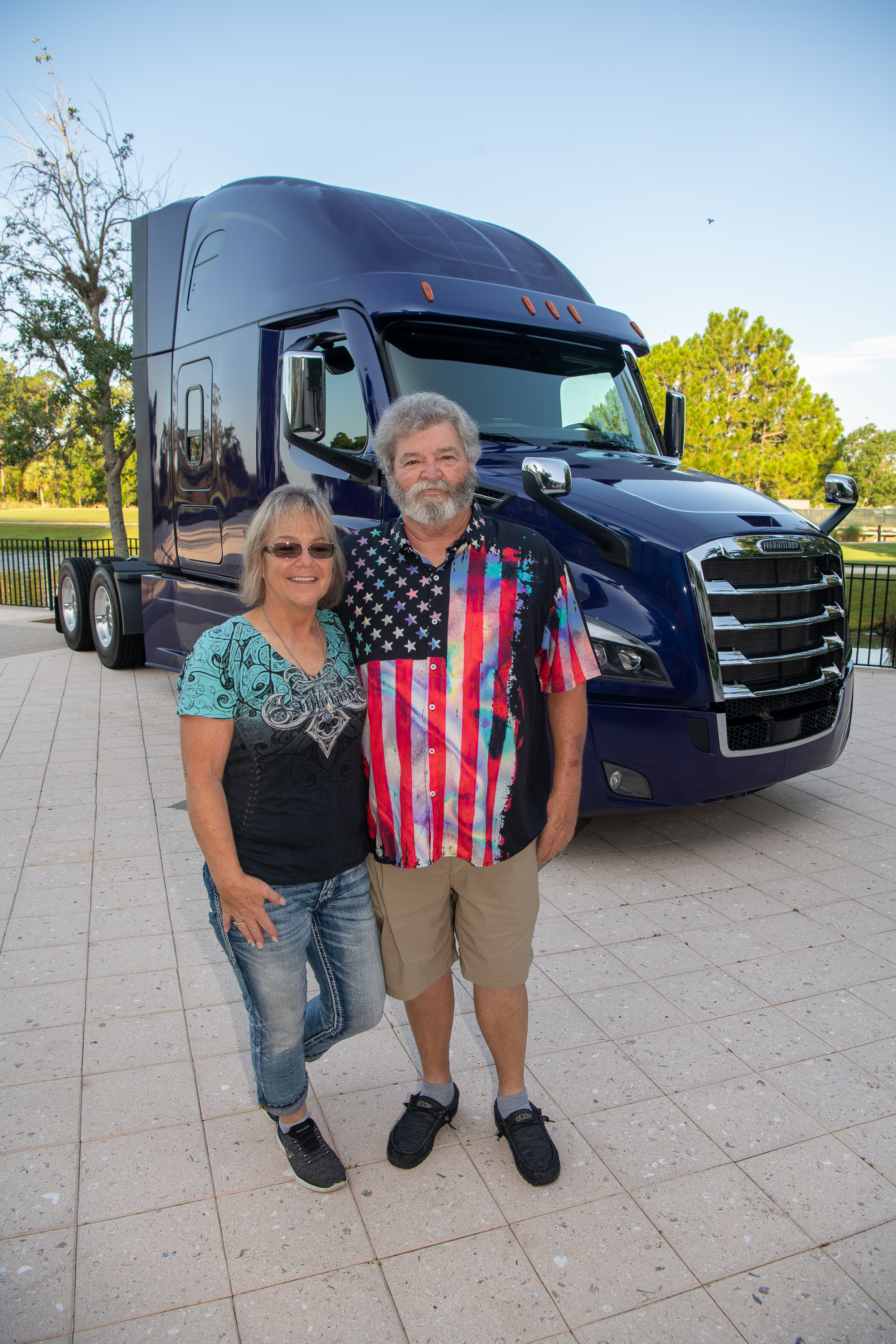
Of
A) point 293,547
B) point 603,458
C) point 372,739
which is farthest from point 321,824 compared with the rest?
point 603,458

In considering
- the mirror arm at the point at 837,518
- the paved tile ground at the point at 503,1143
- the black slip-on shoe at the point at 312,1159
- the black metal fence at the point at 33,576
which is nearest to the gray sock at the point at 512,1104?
the paved tile ground at the point at 503,1143

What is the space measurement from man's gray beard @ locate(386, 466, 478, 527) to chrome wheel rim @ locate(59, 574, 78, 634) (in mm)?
8821

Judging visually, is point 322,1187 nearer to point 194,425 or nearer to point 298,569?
point 298,569

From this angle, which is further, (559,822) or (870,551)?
(870,551)

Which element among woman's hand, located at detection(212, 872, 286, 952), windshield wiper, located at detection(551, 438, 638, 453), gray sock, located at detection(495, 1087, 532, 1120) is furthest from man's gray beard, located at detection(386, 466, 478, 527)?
windshield wiper, located at detection(551, 438, 638, 453)

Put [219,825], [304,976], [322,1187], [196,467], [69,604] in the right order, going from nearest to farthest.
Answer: [219,825] < [304,976] < [322,1187] < [196,467] < [69,604]

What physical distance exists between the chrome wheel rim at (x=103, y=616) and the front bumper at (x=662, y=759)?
21.3 ft

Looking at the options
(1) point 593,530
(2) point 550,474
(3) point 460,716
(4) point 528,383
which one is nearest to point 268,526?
(3) point 460,716

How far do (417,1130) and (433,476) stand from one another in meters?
1.77

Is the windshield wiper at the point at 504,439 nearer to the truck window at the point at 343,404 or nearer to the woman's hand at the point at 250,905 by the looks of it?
the truck window at the point at 343,404

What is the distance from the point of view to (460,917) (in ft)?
8.22

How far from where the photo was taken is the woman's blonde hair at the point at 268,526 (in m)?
2.20

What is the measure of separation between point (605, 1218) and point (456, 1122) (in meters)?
0.54

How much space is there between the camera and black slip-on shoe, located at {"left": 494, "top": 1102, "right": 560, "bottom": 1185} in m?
2.44
